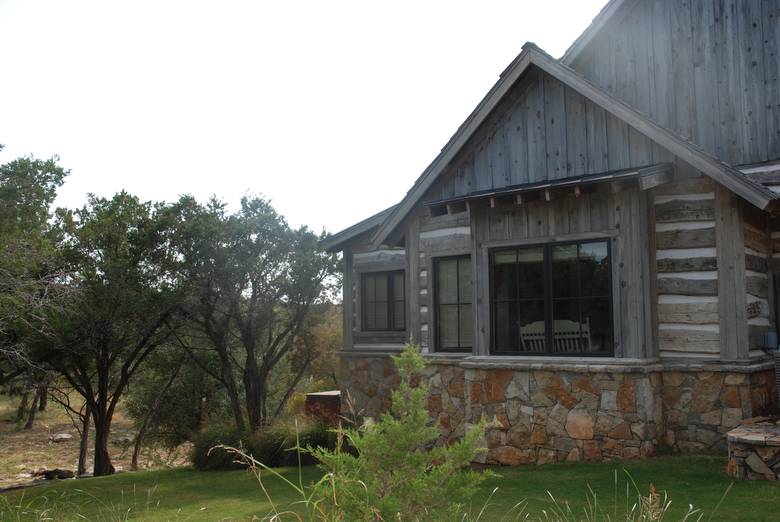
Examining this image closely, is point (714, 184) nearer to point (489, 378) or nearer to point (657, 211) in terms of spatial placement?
point (657, 211)

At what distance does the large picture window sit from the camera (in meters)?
9.91

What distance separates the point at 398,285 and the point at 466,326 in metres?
4.22

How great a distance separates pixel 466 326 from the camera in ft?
38.4

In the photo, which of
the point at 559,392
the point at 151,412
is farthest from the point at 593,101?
the point at 151,412

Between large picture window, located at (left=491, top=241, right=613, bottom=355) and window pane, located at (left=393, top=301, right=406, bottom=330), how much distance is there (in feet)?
15.8

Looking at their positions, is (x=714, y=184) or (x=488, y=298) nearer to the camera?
(x=714, y=184)

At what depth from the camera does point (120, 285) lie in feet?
61.9

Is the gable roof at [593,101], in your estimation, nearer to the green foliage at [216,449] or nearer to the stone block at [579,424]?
the stone block at [579,424]

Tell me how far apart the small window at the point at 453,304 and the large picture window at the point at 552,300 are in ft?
2.96

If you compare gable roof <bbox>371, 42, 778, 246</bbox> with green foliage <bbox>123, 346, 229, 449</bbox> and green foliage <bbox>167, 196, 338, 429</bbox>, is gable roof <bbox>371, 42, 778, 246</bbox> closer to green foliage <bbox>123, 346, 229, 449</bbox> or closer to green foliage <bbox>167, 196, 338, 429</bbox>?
green foliage <bbox>167, 196, 338, 429</bbox>

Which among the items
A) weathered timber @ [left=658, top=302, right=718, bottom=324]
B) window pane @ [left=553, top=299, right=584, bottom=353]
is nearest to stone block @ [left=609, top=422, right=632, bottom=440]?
window pane @ [left=553, top=299, right=584, bottom=353]

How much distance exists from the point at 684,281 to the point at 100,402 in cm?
1735

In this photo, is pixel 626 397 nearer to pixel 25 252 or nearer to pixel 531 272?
pixel 531 272

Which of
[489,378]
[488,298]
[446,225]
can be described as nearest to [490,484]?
[489,378]
